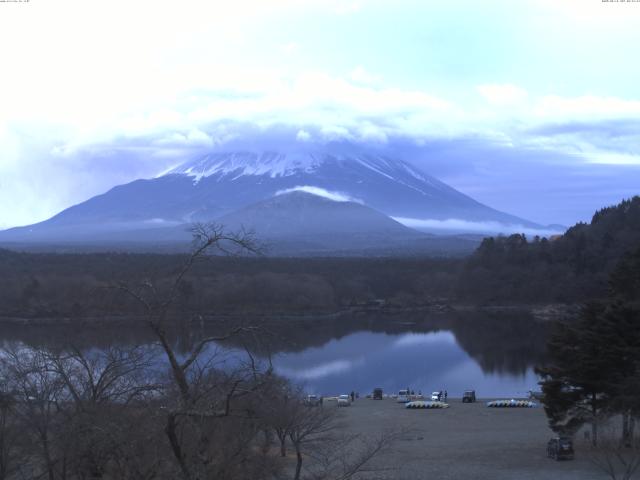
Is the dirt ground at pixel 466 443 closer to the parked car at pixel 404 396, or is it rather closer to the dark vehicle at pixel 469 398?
the dark vehicle at pixel 469 398

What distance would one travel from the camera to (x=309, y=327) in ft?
126

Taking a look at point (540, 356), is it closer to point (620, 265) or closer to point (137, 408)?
point (620, 265)

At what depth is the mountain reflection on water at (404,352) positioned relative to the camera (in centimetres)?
2391

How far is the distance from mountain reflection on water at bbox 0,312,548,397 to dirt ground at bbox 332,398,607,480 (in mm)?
2832

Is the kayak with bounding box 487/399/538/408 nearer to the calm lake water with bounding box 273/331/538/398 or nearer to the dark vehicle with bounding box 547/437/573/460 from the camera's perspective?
the calm lake water with bounding box 273/331/538/398

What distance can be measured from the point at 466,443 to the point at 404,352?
53.1 ft

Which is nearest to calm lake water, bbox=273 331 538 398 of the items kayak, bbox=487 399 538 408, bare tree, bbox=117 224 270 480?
kayak, bbox=487 399 538 408

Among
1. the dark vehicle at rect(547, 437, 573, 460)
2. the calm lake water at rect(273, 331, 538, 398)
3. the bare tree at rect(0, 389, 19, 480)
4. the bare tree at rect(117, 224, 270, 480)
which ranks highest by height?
the bare tree at rect(117, 224, 270, 480)

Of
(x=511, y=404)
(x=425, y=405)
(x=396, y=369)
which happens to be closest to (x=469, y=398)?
(x=511, y=404)

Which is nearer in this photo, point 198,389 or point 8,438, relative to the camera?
point 198,389

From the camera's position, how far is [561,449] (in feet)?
40.5

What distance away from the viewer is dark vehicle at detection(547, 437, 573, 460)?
12.4 meters

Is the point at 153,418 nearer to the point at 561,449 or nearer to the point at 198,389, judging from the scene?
the point at 198,389

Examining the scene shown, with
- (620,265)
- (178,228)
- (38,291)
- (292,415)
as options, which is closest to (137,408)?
(292,415)
